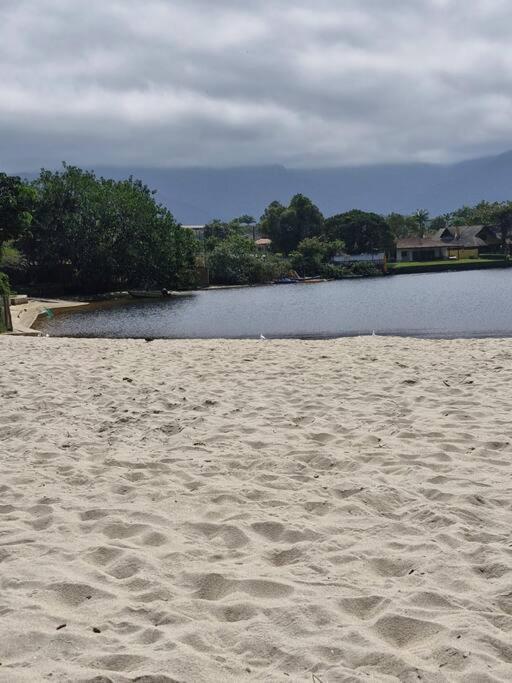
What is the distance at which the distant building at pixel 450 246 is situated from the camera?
99188mm

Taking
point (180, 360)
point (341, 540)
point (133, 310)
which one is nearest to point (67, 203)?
point (133, 310)

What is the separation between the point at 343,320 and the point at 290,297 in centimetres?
1466

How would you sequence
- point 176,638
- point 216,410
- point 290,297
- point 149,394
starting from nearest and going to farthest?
point 176,638 < point 216,410 < point 149,394 < point 290,297

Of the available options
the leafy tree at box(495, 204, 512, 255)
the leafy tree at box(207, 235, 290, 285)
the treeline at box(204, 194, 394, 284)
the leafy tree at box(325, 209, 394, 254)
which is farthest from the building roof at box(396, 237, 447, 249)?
the leafy tree at box(207, 235, 290, 285)

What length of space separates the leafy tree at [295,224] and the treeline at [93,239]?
37.0 meters

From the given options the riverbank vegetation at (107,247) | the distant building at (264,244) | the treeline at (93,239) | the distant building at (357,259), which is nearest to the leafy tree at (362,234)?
the distant building at (357,259)

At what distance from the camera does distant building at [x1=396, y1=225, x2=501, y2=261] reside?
9919cm

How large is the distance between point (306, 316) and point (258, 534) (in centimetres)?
2739

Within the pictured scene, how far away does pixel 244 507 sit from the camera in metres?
4.23

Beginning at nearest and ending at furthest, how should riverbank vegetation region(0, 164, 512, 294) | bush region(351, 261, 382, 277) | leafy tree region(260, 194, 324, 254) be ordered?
riverbank vegetation region(0, 164, 512, 294) → bush region(351, 261, 382, 277) → leafy tree region(260, 194, 324, 254)

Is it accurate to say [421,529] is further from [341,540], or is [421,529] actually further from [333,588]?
[333,588]

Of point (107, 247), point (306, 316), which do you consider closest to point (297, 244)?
point (107, 247)

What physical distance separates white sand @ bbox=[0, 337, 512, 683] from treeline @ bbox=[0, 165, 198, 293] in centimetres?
4718

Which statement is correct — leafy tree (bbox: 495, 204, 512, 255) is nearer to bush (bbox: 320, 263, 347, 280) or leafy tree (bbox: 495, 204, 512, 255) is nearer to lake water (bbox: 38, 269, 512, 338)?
bush (bbox: 320, 263, 347, 280)
